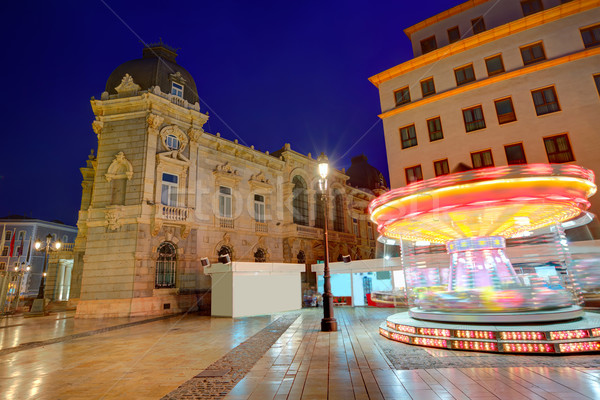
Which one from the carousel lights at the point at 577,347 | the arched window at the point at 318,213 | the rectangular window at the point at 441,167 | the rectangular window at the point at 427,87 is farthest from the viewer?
the arched window at the point at 318,213

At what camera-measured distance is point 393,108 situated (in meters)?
22.2

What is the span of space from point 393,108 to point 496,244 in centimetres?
1440

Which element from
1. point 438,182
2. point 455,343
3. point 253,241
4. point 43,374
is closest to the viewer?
point 43,374

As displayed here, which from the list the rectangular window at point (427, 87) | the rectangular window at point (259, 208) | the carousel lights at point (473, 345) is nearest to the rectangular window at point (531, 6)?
the rectangular window at point (427, 87)

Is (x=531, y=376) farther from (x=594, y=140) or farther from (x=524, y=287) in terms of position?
(x=594, y=140)

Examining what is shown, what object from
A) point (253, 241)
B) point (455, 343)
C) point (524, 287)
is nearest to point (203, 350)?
point (455, 343)

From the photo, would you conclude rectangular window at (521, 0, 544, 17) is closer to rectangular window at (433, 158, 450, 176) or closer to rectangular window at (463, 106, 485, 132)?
rectangular window at (463, 106, 485, 132)

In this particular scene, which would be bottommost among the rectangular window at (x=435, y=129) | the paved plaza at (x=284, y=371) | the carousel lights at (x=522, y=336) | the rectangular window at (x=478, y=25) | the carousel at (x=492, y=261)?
the paved plaza at (x=284, y=371)

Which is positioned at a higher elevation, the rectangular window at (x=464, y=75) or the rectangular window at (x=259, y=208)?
the rectangular window at (x=464, y=75)

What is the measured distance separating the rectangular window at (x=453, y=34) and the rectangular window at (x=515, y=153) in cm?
852

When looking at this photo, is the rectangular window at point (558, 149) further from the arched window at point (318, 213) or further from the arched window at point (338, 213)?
the arched window at point (338, 213)

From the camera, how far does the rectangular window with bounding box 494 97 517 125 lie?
18.3 metres

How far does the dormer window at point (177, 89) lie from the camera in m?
23.4

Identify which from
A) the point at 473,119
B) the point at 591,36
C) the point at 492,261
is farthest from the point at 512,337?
the point at 591,36
